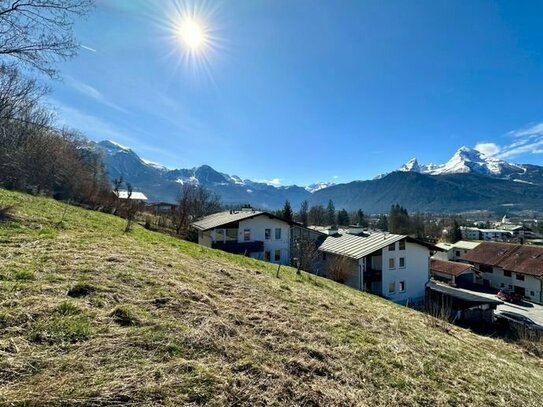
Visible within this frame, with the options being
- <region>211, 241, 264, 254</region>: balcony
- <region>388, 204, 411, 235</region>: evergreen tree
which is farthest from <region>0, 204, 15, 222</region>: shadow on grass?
<region>388, 204, 411, 235</region>: evergreen tree

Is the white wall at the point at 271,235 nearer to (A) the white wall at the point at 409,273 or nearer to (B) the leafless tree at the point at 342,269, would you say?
(B) the leafless tree at the point at 342,269

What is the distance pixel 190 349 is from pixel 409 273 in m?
34.2

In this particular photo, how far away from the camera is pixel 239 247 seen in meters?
33.1

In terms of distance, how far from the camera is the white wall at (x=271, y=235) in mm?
34719

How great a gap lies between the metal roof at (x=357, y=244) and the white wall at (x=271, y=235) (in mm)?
4608

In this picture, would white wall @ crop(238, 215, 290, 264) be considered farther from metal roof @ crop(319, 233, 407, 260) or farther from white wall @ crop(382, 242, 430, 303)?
white wall @ crop(382, 242, 430, 303)

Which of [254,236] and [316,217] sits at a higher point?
[316,217]

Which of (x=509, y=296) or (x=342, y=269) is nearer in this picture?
(x=342, y=269)

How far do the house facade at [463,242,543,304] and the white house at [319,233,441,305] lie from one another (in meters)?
22.4

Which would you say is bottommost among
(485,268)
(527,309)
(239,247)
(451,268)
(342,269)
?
(527,309)

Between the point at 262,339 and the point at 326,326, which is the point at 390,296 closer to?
the point at 326,326

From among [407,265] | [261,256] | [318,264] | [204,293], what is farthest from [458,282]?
[204,293]

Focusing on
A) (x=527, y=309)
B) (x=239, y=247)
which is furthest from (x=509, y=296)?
(x=239, y=247)

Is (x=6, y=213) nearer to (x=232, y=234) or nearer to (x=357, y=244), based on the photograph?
(x=232, y=234)
